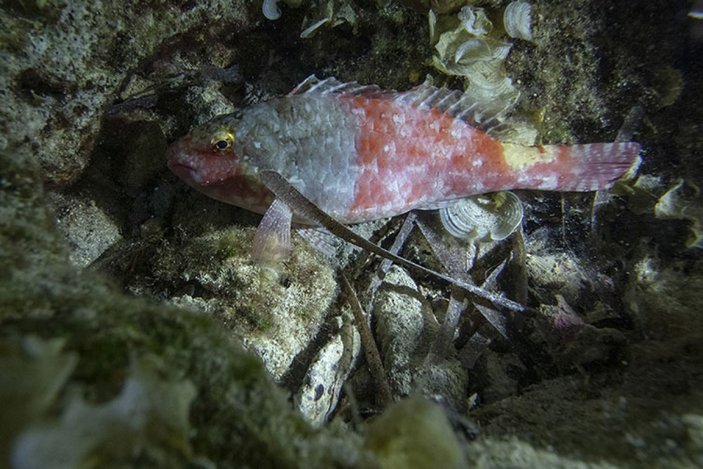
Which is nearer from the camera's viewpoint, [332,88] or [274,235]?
[274,235]

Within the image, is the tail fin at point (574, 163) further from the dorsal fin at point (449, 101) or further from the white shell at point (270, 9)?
the white shell at point (270, 9)

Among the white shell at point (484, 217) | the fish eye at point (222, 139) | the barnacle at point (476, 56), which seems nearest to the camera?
the barnacle at point (476, 56)

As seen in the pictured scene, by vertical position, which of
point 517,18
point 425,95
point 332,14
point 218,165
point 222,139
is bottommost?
point 218,165

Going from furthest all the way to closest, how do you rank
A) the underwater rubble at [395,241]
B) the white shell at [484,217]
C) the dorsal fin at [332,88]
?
the white shell at [484,217]
the dorsal fin at [332,88]
the underwater rubble at [395,241]

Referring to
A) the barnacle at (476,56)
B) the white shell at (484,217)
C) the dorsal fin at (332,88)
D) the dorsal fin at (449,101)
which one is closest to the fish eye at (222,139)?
the dorsal fin at (332,88)

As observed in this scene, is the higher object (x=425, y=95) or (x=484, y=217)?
(x=425, y=95)

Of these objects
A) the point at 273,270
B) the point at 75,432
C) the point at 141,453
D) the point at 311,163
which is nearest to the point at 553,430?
the point at 141,453

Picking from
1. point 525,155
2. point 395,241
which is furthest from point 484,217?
point 395,241

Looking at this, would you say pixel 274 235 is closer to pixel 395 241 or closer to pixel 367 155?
pixel 367 155
